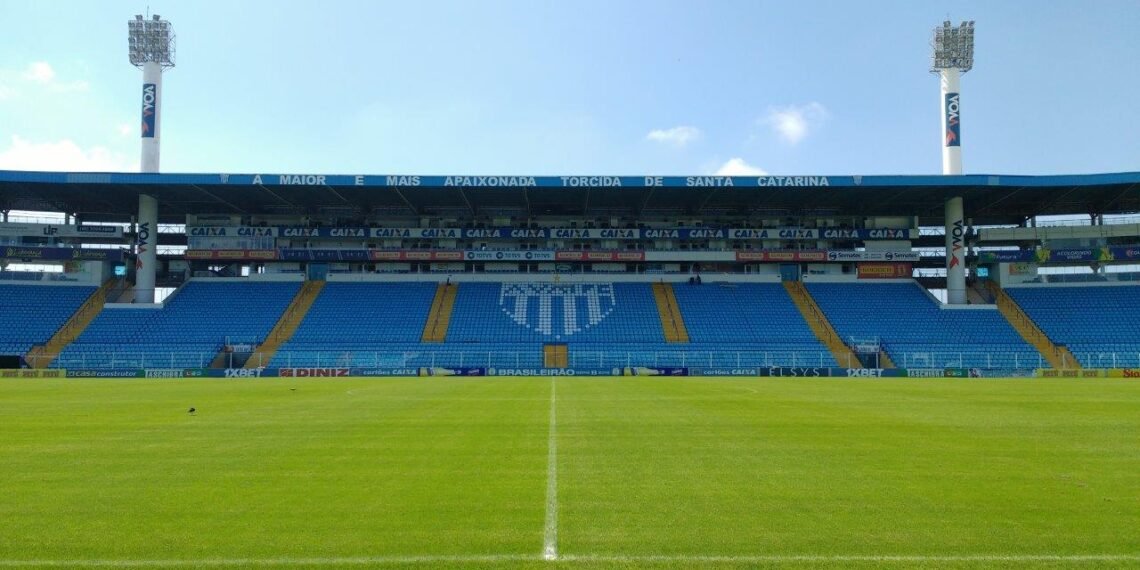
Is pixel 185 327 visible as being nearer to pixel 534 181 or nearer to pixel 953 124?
pixel 534 181

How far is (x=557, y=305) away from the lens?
152 feet

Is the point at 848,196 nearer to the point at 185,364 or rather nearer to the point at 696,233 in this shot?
the point at 696,233

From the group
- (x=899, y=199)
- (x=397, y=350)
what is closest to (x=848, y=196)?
(x=899, y=199)

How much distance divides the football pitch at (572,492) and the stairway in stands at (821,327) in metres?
26.9

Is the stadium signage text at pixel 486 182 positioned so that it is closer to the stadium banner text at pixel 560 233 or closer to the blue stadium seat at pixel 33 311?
the stadium banner text at pixel 560 233

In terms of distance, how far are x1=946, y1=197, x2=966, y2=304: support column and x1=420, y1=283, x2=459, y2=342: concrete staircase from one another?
1307 inches

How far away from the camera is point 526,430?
1120 centimetres

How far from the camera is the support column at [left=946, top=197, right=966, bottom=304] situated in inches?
1781

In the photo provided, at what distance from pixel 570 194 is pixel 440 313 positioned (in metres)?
11.6

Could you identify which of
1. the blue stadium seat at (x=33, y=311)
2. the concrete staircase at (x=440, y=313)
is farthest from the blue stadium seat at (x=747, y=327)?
the blue stadium seat at (x=33, y=311)

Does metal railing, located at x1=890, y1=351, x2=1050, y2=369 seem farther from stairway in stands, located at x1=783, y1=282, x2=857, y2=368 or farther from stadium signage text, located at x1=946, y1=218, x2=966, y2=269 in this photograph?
stadium signage text, located at x1=946, y1=218, x2=966, y2=269

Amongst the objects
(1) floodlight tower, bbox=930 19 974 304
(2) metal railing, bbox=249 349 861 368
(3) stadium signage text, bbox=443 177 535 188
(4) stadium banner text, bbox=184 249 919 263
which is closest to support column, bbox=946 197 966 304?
(1) floodlight tower, bbox=930 19 974 304

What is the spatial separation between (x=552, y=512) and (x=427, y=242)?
46.0m

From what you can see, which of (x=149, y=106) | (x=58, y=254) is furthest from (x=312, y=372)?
(x=58, y=254)
